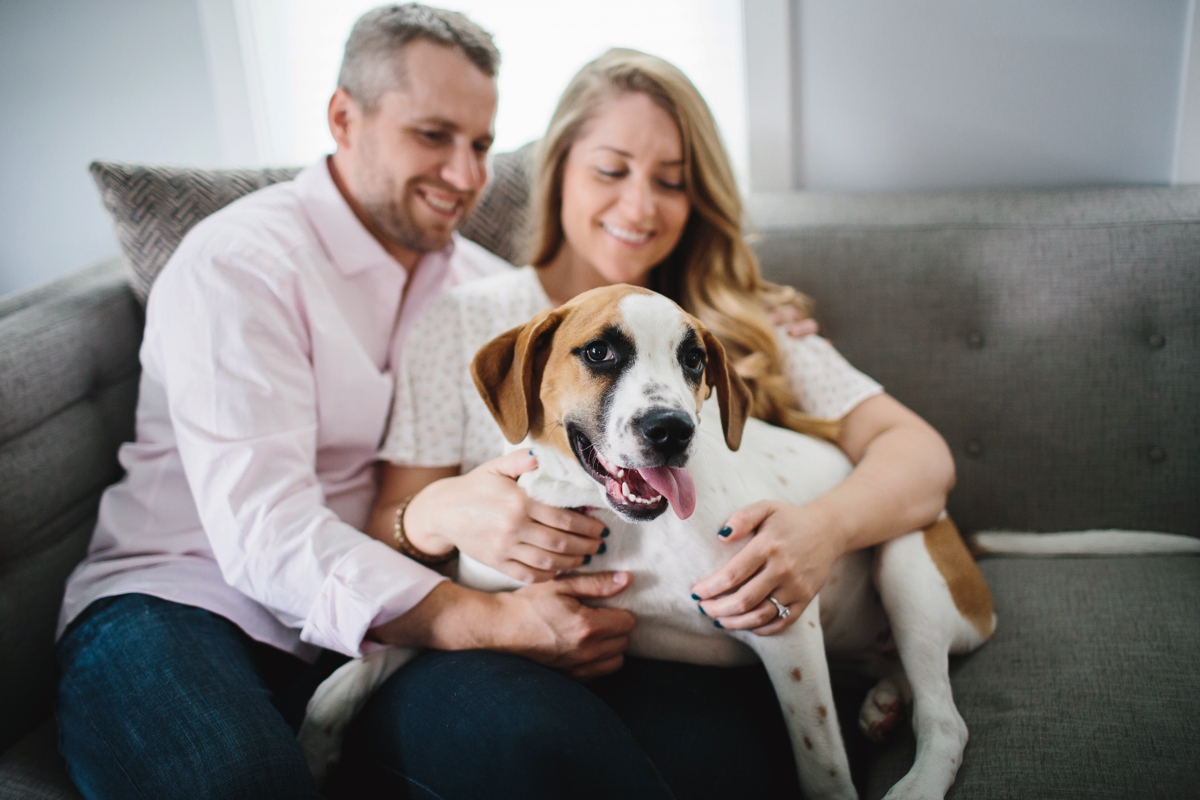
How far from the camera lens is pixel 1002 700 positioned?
4.73 feet

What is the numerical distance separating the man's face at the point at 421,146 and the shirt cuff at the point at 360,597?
0.78m

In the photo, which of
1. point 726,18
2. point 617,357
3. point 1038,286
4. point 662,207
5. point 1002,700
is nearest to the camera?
point 617,357

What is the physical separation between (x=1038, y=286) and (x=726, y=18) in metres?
1.33

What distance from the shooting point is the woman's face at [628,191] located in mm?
1587

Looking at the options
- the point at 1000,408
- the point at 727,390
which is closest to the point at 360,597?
the point at 727,390

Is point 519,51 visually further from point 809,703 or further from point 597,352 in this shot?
point 809,703

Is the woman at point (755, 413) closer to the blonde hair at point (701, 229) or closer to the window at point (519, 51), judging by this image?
the blonde hair at point (701, 229)

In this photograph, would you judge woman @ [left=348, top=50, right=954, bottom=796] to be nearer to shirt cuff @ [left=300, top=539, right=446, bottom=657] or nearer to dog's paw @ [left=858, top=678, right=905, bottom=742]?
shirt cuff @ [left=300, top=539, right=446, bottom=657]

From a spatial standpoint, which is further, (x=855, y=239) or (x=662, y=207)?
(x=855, y=239)

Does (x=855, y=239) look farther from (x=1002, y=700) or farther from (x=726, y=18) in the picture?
(x=1002, y=700)

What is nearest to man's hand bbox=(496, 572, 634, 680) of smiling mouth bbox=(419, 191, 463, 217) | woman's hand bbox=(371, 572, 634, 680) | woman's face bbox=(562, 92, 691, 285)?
woman's hand bbox=(371, 572, 634, 680)

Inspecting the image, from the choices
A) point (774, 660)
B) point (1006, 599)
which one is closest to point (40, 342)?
point (774, 660)

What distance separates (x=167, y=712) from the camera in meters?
1.26

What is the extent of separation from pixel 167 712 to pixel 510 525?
643 mm
